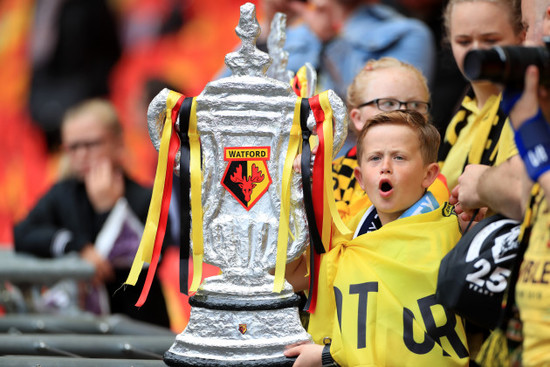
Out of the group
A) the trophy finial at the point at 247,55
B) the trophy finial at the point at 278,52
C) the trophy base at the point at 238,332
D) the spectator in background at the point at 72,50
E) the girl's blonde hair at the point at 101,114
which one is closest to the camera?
the trophy base at the point at 238,332

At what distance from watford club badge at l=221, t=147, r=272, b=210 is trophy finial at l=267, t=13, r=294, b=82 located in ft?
2.01

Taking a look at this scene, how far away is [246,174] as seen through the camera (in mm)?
2027

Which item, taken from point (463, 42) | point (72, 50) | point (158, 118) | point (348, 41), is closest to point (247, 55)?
point (158, 118)

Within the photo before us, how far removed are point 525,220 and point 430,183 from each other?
0.44 meters

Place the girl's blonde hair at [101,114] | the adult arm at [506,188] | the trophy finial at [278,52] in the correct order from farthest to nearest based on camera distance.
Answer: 1. the girl's blonde hair at [101,114]
2. the trophy finial at [278,52]
3. the adult arm at [506,188]

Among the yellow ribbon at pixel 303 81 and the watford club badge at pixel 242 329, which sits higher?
the yellow ribbon at pixel 303 81

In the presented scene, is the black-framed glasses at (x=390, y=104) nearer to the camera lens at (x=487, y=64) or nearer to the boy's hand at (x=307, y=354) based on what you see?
the boy's hand at (x=307, y=354)

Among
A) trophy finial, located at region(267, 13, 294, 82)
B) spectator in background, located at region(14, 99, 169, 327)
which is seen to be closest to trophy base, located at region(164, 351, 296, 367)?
trophy finial, located at region(267, 13, 294, 82)

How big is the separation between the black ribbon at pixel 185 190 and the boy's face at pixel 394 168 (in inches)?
16.5

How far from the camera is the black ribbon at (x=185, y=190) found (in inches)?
79.4

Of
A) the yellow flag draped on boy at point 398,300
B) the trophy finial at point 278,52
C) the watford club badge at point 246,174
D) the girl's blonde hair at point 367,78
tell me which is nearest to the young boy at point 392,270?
the yellow flag draped on boy at point 398,300

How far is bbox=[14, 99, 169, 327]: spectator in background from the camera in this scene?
4.04 m

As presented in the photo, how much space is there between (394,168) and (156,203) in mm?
571

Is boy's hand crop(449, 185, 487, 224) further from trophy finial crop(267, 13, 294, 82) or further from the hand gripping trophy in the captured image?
trophy finial crop(267, 13, 294, 82)
